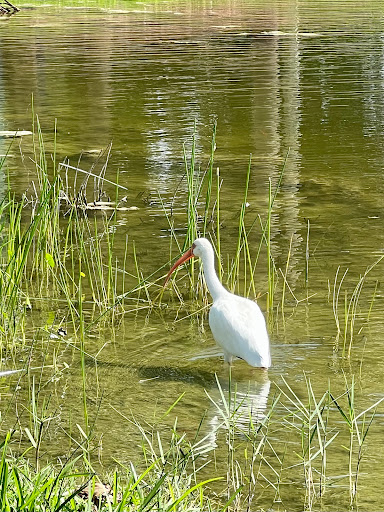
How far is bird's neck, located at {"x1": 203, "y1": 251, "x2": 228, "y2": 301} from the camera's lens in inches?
199

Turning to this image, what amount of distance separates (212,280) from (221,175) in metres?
4.27

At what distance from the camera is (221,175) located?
9258 millimetres

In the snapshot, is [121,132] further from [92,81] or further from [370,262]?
[370,262]

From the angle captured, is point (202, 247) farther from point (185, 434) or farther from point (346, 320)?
point (185, 434)

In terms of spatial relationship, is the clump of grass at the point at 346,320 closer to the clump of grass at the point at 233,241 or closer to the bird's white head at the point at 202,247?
the clump of grass at the point at 233,241

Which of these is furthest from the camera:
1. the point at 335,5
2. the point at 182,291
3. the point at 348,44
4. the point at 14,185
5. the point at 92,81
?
the point at 335,5

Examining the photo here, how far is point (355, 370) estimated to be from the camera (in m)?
4.68

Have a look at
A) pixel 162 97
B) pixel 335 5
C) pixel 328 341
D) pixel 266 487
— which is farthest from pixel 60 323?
pixel 335 5

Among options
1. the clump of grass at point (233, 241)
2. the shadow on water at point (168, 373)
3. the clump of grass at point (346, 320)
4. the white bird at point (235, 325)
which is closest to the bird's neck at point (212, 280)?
the white bird at point (235, 325)

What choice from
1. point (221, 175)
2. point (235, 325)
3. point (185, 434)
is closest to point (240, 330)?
point (235, 325)

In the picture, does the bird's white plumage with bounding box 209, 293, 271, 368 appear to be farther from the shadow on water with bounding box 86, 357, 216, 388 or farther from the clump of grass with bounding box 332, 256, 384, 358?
the clump of grass with bounding box 332, 256, 384, 358

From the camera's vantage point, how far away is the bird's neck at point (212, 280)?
506 centimetres

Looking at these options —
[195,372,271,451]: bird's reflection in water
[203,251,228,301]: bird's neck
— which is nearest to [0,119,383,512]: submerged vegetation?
[195,372,271,451]: bird's reflection in water

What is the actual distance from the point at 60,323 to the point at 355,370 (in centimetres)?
163
